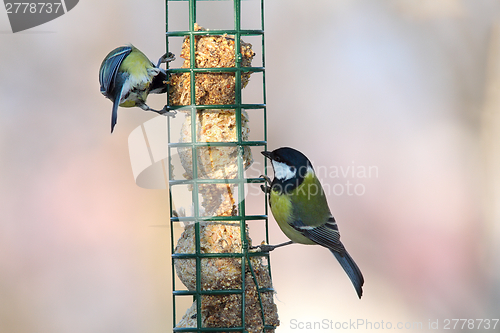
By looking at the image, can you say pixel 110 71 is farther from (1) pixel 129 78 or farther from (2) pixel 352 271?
(2) pixel 352 271

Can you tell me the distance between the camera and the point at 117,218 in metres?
5.07

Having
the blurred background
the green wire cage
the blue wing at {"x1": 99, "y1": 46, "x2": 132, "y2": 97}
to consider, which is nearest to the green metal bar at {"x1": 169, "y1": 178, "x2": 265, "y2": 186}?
the green wire cage

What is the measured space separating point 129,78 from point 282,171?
3.62 feet

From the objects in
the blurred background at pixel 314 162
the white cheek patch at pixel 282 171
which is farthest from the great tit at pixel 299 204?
the blurred background at pixel 314 162

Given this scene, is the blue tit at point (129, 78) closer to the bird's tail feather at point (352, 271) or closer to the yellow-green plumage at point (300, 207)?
the yellow-green plumage at point (300, 207)

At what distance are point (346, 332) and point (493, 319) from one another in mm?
1401

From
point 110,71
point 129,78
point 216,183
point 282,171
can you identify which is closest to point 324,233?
point 282,171

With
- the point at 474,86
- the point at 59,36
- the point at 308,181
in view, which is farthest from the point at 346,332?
the point at 59,36

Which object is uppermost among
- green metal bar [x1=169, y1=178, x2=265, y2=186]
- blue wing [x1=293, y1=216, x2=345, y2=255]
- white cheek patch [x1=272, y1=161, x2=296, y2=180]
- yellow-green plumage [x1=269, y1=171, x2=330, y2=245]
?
white cheek patch [x1=272, y1=161, x2=296, y2=180]

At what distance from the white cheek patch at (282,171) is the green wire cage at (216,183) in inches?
7.6

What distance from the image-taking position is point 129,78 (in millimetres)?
3303

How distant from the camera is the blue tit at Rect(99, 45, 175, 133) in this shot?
3262 mm

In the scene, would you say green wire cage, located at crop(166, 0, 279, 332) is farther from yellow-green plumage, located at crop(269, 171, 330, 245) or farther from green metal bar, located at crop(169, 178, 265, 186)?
yellow-green plumage, located at crop(269, 171, 330, 245)

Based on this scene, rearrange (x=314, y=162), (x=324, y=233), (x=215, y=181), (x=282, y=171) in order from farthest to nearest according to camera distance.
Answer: (x=314, y=162) → (x=324, y=233) → (x=282, y=171) → (x=215, y=181)
